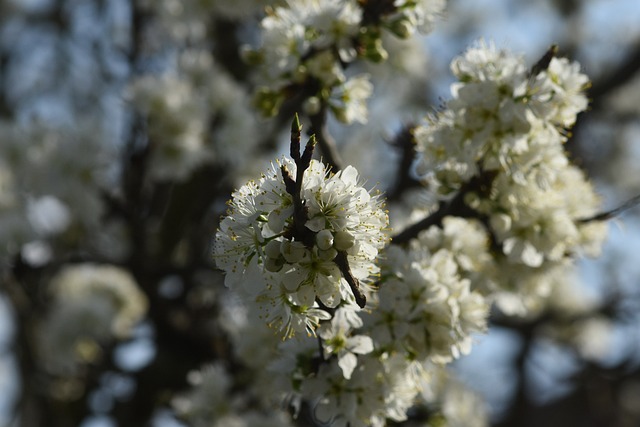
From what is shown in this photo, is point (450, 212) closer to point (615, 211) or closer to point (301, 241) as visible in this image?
point (615, 211)

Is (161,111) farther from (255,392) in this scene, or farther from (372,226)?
(372,226)

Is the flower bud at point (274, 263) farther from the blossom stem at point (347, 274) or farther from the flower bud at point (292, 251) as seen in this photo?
the blossom stem at point (347, 274)

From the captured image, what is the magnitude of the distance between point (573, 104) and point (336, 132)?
6.29 m

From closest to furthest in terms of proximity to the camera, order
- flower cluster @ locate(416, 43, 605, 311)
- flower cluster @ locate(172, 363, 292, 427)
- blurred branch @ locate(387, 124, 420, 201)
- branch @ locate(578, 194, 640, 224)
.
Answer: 1. flower cluster @ locate(416, 43, 605, 311)
2. branch @ locate(578, 194, 640, 224)
3. blurred branch @ locate(387, 124, 420, 201)
4. flower cluster @ locate(172, 363, 292, 427)

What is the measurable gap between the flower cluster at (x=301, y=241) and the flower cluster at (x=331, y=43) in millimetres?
1076

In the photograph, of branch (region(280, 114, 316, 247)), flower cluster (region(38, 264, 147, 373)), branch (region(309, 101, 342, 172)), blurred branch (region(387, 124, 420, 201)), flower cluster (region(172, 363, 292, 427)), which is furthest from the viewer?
flower cluster (region(38, 264, 147, 373))

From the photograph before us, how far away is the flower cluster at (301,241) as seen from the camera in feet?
5.42

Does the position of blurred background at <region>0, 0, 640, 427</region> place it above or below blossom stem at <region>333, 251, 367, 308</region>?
above

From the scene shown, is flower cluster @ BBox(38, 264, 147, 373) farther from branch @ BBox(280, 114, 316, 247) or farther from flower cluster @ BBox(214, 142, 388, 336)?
branch @ BBox(280, 114, 316, 247)

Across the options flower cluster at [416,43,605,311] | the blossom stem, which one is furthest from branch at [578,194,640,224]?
the blossom stem

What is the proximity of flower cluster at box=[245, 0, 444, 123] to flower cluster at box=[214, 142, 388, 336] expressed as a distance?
1076mm

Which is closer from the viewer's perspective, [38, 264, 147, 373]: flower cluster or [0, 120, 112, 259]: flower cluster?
[0, 120, 112, 259]: flower cluster

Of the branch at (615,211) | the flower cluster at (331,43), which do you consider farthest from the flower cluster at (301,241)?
the branch at (615,211)

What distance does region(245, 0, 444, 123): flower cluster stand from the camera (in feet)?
9.16
